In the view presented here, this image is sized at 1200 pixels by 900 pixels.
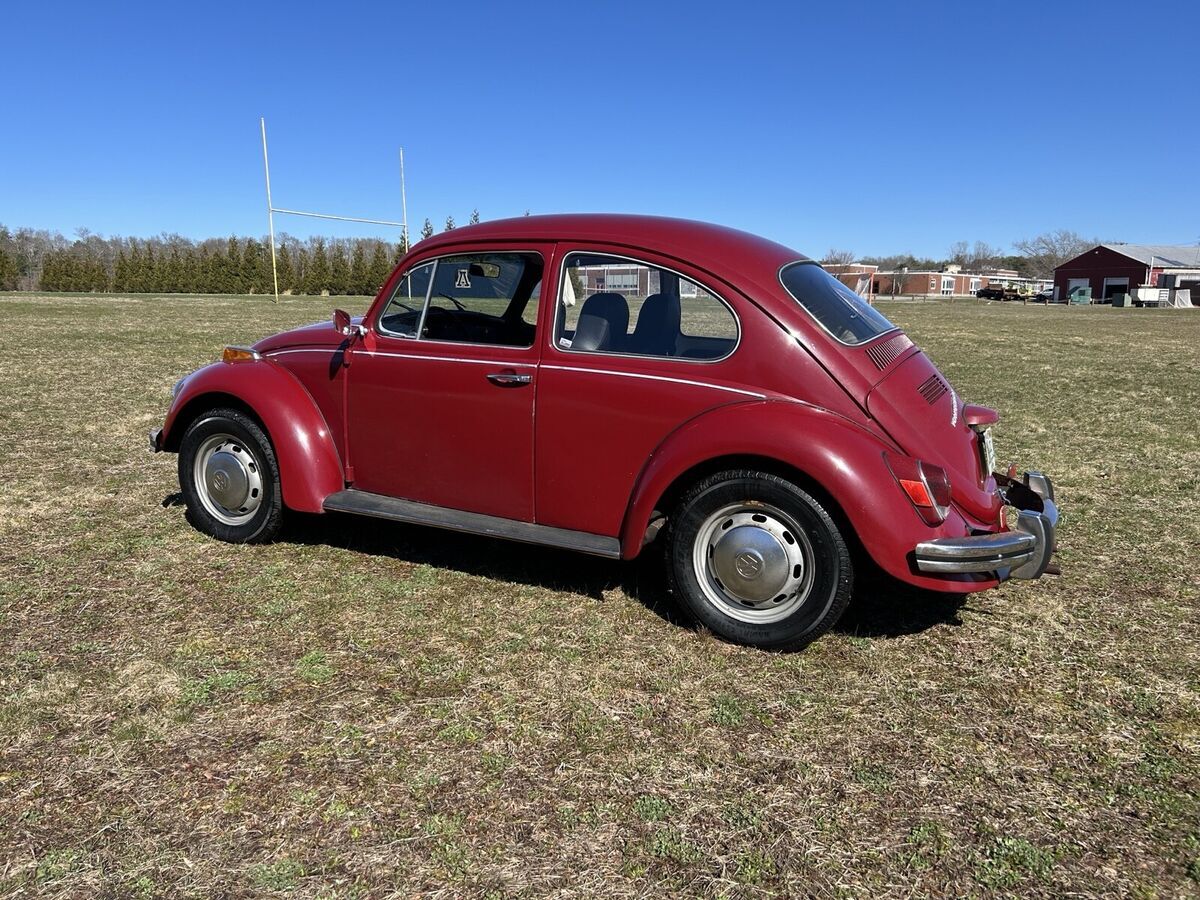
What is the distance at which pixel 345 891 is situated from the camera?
215cm

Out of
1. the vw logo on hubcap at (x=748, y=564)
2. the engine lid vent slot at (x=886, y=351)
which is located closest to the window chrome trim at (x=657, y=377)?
the engine lid vent slot at (x=886, y=351)

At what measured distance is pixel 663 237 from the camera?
385 cm

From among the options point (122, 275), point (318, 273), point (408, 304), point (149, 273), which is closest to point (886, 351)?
point (408, 304)

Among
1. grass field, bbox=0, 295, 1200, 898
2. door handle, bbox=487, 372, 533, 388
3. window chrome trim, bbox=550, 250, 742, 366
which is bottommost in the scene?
grass field, bbox=0, 295, 1200, 898

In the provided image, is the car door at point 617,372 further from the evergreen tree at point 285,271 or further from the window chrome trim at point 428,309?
the evergreen tree at point 285,271

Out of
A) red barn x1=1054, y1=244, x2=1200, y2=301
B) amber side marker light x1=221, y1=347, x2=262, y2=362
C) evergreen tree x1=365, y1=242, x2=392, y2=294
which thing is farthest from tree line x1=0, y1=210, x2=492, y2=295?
red barn x1=1054, y1=244, x2=1200, y2=301

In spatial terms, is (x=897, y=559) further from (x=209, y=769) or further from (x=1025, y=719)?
(x=209, y=769)

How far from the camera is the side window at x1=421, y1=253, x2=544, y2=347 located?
4.13 metres

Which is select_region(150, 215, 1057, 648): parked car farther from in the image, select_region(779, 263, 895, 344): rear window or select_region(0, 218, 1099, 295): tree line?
select_region(0, 218, 1099, 295): tree line

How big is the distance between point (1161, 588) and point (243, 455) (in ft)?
17.1

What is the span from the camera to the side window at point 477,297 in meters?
4.13

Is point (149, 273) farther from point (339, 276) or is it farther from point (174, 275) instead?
point (339, 276)

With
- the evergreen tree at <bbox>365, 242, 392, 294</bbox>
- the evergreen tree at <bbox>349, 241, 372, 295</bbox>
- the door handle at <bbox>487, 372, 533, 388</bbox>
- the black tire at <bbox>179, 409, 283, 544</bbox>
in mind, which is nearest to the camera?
the door handle at <bbox>487, 372, 533, 388</bbox>

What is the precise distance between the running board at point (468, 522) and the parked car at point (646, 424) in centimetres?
1
